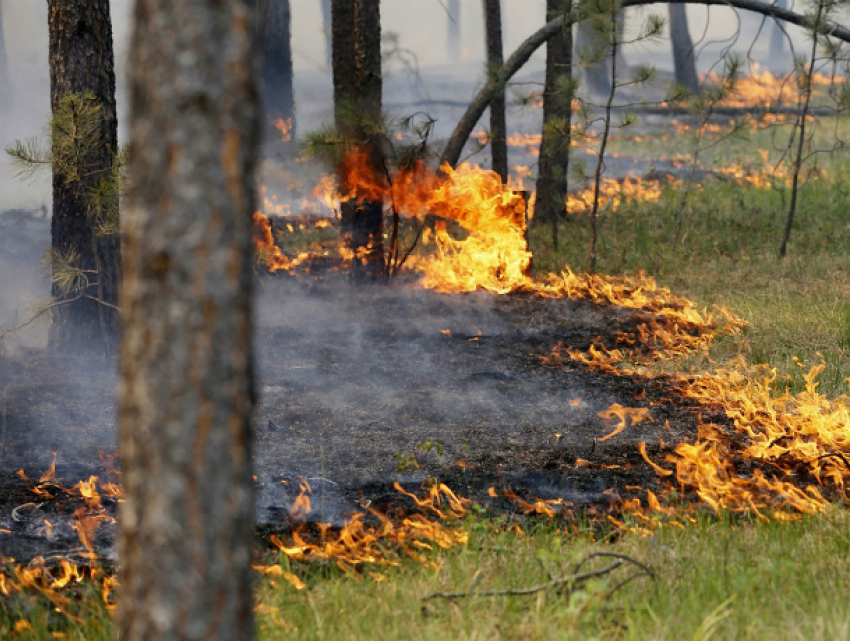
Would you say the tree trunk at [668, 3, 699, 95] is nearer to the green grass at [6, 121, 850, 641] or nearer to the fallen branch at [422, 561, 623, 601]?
the green grass at [6, 121, 850, 641]

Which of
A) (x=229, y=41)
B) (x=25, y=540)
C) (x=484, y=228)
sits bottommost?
(x=25, y=540)

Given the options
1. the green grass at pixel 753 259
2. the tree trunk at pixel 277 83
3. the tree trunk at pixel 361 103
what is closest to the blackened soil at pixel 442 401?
the tree trunk at pixel 361 103

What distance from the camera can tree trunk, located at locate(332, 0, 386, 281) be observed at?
8.91 meters

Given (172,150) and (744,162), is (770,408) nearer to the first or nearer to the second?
(172,150)

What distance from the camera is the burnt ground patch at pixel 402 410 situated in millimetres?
4691

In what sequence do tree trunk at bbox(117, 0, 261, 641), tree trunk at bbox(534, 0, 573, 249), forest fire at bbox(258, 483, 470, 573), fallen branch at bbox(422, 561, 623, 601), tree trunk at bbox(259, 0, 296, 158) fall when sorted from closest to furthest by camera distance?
tree trunk at bbox(117, 0, 261, 641)
fallen branch at bbox(422, 561, 623, 601)
forest fire at bbox(258, 483, 470, 573)
tree trunk at bbox(534, 0, 573, 249)
tree trunk at bbox(259, 0, 296, 158)

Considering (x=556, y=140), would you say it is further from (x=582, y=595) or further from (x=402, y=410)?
(x=582, y=595)

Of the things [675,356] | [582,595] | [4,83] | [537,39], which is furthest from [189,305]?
[4,83]

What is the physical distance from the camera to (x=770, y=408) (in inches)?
224

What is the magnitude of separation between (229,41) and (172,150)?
0.82 feet

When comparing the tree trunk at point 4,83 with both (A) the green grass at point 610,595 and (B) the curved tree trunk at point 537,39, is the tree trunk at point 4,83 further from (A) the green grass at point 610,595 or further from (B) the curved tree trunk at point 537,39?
(A) the green grass at point 610,595

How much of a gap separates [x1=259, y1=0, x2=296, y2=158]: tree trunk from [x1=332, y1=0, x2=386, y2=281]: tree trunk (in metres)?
5.26

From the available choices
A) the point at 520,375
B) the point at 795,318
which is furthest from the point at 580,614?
the point at 795,318

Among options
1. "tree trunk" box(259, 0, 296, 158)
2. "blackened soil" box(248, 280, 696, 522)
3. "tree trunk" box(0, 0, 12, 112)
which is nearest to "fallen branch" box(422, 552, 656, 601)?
"blackened soil" box(248, 280, 696, 522)
